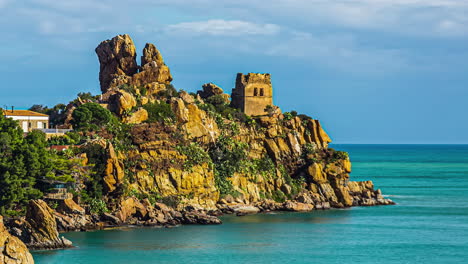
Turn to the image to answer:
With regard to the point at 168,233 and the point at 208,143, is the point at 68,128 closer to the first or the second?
A: the point at 208,143

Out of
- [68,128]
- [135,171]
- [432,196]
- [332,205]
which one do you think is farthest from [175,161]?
[432,196]

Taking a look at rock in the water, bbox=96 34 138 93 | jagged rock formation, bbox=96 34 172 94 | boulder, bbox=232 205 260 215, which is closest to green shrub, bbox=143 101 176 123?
jagged rock formation, bbox=96 34 172 94

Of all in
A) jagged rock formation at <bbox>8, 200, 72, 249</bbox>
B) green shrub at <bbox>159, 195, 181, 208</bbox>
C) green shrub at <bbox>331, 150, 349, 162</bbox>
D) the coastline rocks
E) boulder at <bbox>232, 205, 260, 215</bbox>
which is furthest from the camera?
green shrub at <bbox>331, 150, 349, 162</bbox>

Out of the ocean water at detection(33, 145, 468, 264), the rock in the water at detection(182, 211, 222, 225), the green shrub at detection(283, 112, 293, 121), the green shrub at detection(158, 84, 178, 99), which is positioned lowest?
the ocean water at detection(33, 145, 468, 264)

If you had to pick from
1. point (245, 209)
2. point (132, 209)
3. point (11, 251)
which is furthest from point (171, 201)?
point (11, 251)

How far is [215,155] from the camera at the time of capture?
95.2 metres

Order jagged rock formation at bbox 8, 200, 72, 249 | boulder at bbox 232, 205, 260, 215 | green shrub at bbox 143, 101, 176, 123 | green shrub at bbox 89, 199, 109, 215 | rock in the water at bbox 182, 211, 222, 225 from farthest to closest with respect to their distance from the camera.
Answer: green shrub at bbox 143, 101, 176, 123 → boulder at bbox 232, 205, 260, 215 → rock in the water at bbox 182, 211, 222, 225 → green shrub at bbox 89, 199, 109, 215 → jagged rock formation at bbox 8, 200, 72, 249

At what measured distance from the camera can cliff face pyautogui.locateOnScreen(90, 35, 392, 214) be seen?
87062mm

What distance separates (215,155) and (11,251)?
43.8m

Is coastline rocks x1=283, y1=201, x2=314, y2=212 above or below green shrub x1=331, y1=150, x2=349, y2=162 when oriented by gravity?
below

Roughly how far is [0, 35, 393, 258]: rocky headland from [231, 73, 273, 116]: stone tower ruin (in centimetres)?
29

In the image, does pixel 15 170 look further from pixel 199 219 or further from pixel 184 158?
pixel 184 158

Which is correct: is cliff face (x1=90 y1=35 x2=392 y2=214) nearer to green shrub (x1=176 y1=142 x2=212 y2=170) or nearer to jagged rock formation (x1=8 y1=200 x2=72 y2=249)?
green shrub (x1=176 y1=142 x2=212 y2=170)

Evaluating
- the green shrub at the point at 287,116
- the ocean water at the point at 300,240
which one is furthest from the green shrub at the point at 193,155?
the green shrub at the point at 287,116
